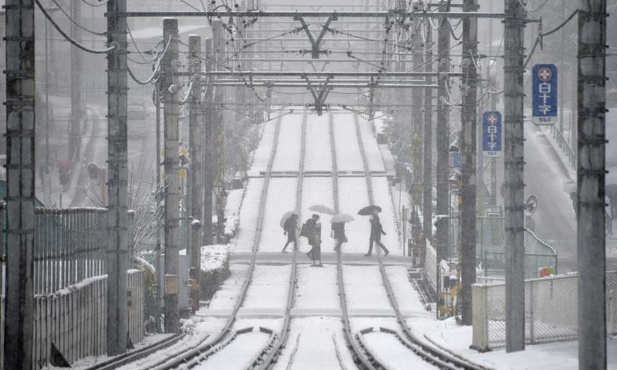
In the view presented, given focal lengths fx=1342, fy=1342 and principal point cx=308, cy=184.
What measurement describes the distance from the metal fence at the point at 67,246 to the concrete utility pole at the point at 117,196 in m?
0.52

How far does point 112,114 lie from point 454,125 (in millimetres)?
56634

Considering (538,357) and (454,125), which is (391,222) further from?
(538,357)

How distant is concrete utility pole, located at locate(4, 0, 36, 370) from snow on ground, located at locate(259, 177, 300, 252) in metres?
35.0

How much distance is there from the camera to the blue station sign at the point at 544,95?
26.0m

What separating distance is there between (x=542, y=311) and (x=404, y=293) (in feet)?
52.8

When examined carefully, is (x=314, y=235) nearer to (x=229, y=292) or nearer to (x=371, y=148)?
(x=229, y=292)

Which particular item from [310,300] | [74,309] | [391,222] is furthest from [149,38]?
Result: [74,309]

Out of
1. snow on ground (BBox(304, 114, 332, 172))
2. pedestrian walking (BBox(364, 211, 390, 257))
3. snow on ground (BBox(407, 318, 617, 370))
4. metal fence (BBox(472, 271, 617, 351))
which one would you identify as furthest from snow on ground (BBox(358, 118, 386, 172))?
metal fence (BBox(472, 271, 617, 351))

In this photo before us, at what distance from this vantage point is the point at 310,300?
39125 mm

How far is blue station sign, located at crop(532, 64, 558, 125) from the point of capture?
26.0 meters

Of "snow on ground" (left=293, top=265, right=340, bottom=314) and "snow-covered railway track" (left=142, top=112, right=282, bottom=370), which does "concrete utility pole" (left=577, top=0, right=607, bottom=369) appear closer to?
"snow-covered railway track" (left=142, top=112, right=282, bottom=370)

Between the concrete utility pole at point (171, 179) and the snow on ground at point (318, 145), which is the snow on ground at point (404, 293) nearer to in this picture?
the concrete utility pole at point (171, 179)

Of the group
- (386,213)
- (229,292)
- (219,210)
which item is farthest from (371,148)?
(229,292)

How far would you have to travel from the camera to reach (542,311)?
24.2 metres
